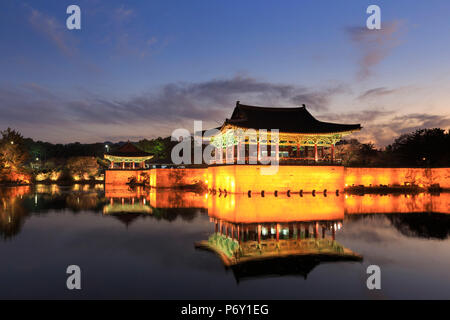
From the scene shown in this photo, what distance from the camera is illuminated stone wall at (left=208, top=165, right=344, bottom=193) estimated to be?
28.7 meters

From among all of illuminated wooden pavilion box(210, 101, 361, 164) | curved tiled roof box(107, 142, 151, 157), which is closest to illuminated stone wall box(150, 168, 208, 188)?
illuminated wooden pavilion box(210, 101, 361, 164)

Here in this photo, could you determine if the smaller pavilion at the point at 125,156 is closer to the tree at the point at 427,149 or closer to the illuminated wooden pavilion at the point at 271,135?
the illuminated wooden pavilion at the point at 271,135

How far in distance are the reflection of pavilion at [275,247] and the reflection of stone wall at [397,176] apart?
76.9ft

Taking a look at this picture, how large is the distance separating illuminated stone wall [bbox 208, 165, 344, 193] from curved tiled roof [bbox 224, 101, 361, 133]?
389 centimetres

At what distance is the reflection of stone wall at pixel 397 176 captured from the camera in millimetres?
36031

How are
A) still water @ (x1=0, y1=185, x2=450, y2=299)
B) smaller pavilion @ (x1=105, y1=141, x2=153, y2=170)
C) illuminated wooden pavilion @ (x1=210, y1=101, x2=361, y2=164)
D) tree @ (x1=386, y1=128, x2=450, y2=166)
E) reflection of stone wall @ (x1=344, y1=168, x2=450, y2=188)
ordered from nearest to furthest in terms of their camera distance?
still water @ (x1=0, y1=185, x2=450, y2=299)
illuminated wooden pavilion @ (x1=210, y1=101, x2=361, y2=164)
reflection of stone wall @ (x1=344, y1=168, x2=450, y2=188)
tree @ (x1=386, y1=128, x2=450, y2=166)
smaller pavilion @ (x1=105, y1=141, x2=153, y2=170)

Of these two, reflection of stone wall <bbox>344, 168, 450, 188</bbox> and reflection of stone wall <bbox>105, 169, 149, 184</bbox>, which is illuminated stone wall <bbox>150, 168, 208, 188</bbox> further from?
reflection of stone wall <bbox>344, 168, 450, 188</bbox>

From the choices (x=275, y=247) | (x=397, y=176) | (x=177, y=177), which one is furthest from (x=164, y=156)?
(x=275, y=247)

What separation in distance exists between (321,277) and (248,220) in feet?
25.1

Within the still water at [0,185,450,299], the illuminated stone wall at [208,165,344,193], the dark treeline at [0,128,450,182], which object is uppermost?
the dark treeline at [0,128,450,182]

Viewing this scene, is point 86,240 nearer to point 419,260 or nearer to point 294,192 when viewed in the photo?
point 419,260

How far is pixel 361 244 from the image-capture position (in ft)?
36.8
